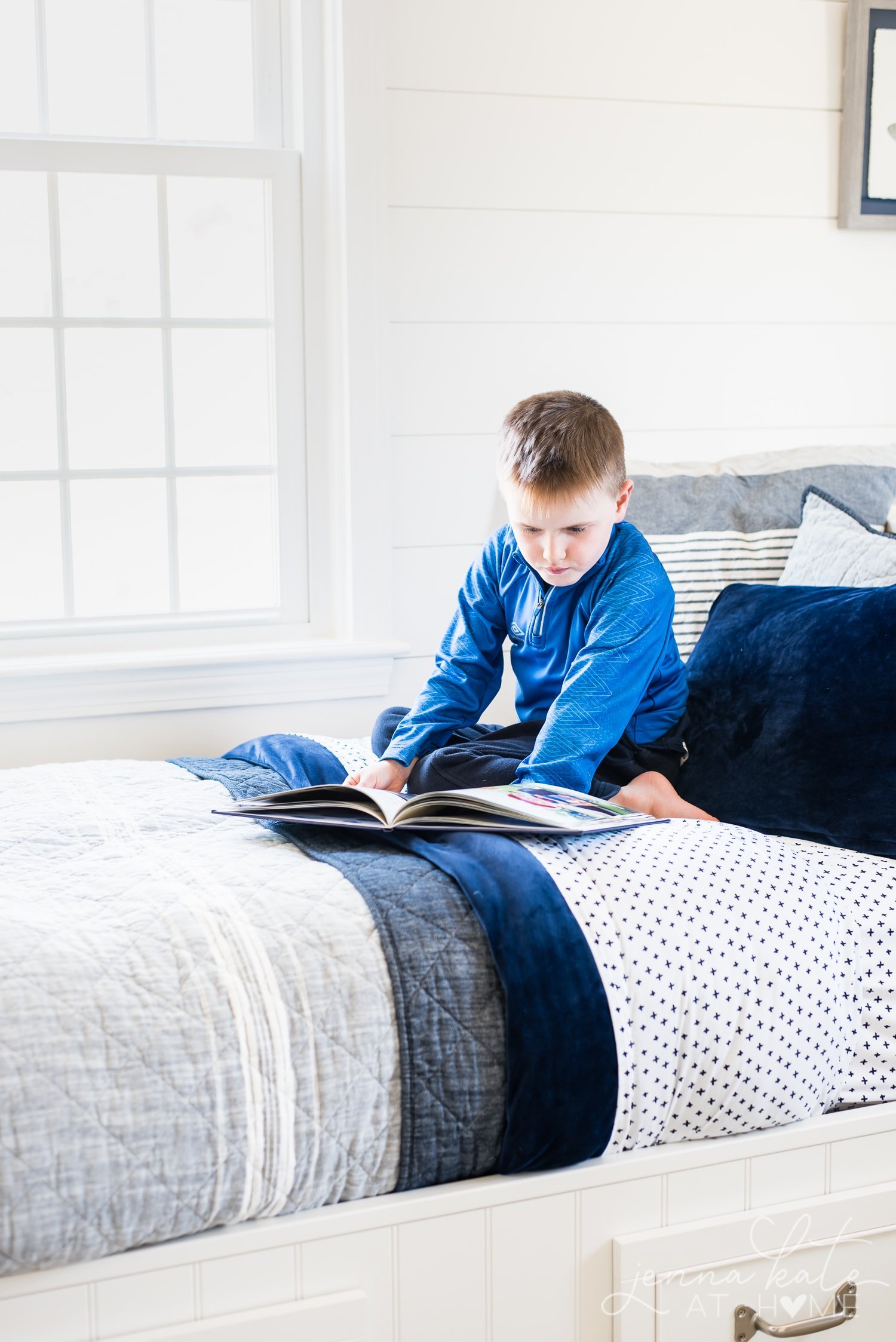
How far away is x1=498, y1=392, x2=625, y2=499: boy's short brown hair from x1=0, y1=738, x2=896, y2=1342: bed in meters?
0.50

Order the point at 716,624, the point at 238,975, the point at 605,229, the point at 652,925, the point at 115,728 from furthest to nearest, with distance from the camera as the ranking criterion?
the point at 605,229 → the point at 115,728 → the point at 716,624 → the point at 652,925 → the point at 238,975

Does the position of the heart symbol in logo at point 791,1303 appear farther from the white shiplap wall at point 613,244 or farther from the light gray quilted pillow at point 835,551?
the white shiplap wall at point 613,244

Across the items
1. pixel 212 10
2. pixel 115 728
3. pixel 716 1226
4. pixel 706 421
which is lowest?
pixel 716 1226

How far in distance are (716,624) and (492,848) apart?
70 centimetres

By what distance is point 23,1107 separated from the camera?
86 cm

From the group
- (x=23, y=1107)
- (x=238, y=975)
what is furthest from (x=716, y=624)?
(x=23, y=1107)

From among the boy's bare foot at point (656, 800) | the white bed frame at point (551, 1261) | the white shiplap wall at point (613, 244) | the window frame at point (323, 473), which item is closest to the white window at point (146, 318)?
the window frame at point (323, 473)

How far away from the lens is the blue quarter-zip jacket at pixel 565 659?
146cm

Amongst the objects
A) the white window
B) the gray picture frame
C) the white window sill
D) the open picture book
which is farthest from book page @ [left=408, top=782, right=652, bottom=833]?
the gray picture frame

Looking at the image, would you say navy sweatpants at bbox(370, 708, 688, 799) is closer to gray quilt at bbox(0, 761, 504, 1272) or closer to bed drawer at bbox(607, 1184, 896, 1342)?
gray quilt at bbox(0, 761, 504, 1272)

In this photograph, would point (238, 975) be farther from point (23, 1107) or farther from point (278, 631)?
point (278, 631)

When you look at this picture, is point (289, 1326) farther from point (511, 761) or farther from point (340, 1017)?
point (511, 761)

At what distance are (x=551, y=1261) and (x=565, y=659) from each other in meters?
0.82

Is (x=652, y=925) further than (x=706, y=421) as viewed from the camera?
No
